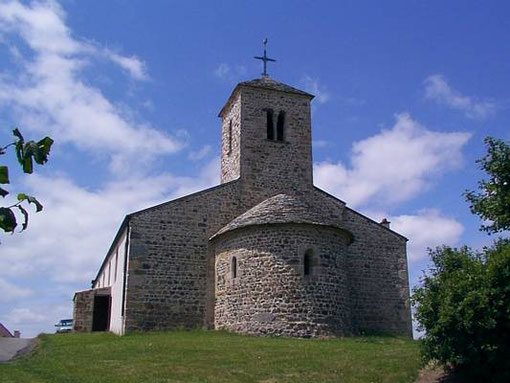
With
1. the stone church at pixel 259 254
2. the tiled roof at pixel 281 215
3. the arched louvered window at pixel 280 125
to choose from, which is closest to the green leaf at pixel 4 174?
the stone church at pixel 259 254

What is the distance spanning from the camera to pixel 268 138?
2858 centimetres

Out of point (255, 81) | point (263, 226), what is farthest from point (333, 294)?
point (255, 81)

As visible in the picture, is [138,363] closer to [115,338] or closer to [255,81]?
[115,338]

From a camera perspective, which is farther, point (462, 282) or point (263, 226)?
point (263, 226)

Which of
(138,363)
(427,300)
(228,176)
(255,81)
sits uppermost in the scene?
(255,81)

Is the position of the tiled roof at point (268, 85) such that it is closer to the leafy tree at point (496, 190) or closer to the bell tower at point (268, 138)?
the bell tower at point (268, 138)

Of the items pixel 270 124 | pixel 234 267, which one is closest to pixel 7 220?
pixel 234 267

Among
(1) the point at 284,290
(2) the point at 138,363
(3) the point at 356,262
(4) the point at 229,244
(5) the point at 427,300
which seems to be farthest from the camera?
(3) the point at 356,262

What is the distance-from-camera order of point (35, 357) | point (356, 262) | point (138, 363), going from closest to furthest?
point (138, 363), point (35, 357), point (356, 262)

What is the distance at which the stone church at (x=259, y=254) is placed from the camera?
2128cm

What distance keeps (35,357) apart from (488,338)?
12504 millimetres

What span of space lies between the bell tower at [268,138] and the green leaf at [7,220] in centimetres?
2311

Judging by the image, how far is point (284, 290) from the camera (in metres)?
21.0

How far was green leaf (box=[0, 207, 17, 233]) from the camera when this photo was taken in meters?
3.63
